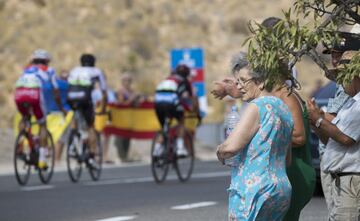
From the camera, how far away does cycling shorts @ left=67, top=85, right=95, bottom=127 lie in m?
20.5

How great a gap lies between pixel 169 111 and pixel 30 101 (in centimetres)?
231

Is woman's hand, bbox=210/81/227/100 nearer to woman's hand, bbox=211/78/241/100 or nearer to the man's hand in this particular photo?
woman's hand, bbox=211/78/241/100

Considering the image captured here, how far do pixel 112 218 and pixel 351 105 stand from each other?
18.7 ft

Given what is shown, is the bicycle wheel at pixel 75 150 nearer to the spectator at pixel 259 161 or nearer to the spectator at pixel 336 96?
the spectator at pixel 336 96

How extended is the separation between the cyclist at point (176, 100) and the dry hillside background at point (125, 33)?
26913mm

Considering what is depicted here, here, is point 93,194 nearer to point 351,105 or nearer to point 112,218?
point 112,218

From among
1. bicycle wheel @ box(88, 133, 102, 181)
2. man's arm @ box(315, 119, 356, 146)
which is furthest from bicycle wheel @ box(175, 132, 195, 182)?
man's arm @ box(315, 119, 356, 146)

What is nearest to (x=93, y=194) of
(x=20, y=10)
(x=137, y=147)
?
(x=137, y=147)

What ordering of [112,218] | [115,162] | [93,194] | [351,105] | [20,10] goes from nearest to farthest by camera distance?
[351,105], [112,218], [93,194], [115,162], [20,10]

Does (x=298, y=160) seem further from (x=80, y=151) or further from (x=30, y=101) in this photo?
(x=80, y=151)

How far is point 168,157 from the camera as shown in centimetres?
1984

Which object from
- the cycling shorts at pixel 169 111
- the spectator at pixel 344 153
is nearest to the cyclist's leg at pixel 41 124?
the cycling shorts at pixel 169 111

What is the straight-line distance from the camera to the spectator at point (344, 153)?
8.48 meters

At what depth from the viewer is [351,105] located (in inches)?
338
